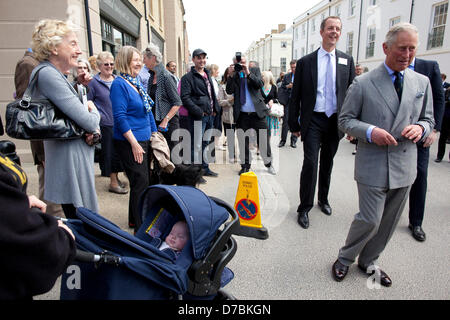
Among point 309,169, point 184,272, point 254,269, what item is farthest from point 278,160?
point 184,272

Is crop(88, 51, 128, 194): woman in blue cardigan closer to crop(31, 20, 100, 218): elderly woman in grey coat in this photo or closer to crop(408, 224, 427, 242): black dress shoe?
crop(31, 20, 100, 218): elderly woman in grey coat

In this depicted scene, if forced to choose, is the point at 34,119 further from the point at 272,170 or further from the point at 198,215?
the point at 272,170

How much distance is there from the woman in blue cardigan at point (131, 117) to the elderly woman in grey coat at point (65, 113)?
0.44m

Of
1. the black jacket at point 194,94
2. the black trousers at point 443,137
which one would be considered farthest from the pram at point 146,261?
the black trousers at point 443,137

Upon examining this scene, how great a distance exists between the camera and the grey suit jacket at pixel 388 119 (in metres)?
2.35

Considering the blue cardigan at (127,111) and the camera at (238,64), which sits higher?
the camera at (238,64)

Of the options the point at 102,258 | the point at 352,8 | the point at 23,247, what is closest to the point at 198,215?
the point at 102,258

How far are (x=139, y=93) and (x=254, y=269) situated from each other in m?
2.16

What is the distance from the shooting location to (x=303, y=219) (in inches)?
147

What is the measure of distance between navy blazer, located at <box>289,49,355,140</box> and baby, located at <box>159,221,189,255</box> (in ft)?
7.70

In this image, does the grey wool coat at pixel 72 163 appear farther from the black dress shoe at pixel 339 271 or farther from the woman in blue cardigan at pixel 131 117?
the black dress shoe at pixel 339 271

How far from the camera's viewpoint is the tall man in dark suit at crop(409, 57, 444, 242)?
312cm

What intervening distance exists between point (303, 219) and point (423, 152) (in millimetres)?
1556
